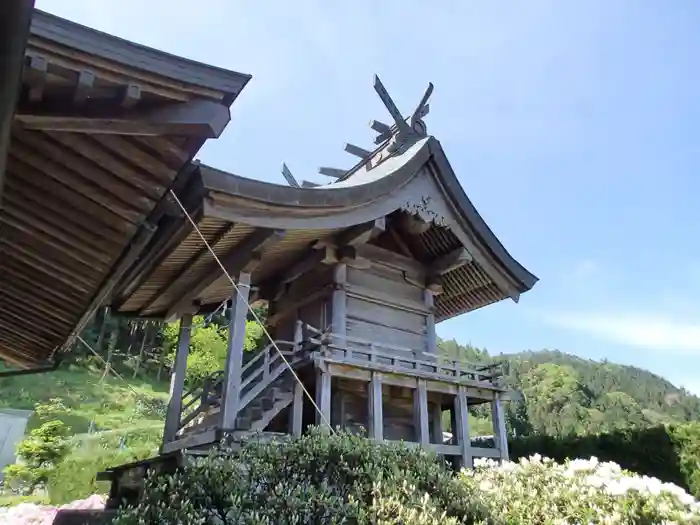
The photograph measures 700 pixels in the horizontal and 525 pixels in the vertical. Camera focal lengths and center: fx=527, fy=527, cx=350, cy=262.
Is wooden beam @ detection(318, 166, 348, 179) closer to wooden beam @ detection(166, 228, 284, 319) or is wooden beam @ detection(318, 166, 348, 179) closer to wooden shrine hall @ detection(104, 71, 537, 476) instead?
wooden shrine hall @ detection(104, 71, 537, 476)

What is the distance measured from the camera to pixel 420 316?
40.2 ft

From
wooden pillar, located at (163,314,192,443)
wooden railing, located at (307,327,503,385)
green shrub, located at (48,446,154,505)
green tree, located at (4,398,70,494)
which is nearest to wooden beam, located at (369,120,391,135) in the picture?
wooden railing, located at (307,327,503,385)

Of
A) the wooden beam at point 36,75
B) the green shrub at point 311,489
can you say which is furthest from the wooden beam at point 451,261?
the wooden beam at point 36,75

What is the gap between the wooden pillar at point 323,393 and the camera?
29.2 feet

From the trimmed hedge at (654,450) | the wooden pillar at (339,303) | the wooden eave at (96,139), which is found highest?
the wooden pillar at (339,303)

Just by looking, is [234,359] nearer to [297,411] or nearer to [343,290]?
[297,411]

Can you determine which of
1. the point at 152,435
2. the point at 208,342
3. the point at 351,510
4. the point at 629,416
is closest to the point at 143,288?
the point at 351,510

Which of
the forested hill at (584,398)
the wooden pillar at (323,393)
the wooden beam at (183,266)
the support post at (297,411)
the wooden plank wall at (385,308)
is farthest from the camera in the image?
the forested hill at (584,398)

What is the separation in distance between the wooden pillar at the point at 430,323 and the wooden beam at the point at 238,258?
494 cm

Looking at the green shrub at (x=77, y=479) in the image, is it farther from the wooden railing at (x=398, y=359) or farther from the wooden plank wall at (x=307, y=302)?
the wooden railing at (x=398, y=359)

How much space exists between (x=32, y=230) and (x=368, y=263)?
7674 mm

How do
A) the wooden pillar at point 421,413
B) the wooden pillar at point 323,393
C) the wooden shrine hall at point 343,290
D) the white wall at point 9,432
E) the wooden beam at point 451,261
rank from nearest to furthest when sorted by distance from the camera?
the wooden shrine hall at point 343,290 → the wooden pillar at point 323,393 → the wooden pillar at point 421,413 → the wooden beam at point 451,261 → the white wall at point 9,432

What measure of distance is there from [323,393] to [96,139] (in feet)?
21.3

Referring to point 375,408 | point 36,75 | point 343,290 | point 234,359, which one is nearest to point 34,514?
point 234,359
